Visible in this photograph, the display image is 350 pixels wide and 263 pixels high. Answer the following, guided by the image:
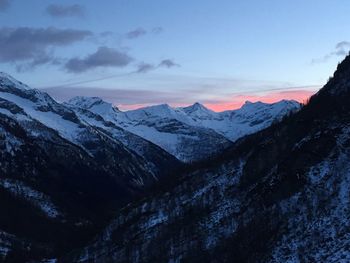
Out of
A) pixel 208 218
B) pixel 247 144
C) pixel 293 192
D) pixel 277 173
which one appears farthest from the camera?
pixel 247 144

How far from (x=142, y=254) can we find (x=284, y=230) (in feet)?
139

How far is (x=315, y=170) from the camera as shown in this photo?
349 feet

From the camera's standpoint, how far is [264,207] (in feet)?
365

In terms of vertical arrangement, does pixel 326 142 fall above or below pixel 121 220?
above

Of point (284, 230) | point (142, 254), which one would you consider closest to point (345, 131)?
point (284, 230)

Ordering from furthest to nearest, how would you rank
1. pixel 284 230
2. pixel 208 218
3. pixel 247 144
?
pixel 247 144 → pixel 208 218 → pixel 284 230

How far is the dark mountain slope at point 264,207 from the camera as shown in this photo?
95438 mm

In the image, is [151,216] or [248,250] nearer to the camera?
[248,250]

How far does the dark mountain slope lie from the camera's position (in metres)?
95.4

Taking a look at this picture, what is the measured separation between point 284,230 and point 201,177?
55661 millimetres

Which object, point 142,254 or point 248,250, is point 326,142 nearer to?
point 248,250

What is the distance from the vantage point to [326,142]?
4345 inches

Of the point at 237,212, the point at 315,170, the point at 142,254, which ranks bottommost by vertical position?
the point at 142,254

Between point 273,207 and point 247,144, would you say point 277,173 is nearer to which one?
point 273,207
